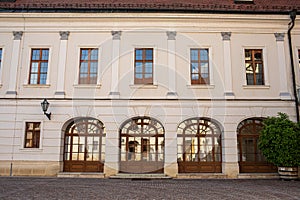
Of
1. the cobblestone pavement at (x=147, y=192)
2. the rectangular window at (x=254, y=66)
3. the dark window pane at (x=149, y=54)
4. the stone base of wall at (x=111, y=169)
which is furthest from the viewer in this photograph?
the dark window pane at (x=149, y=54)

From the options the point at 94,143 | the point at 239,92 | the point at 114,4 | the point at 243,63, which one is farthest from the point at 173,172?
the point at 114,4

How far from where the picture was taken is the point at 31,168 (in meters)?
13.5

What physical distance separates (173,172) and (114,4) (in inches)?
327

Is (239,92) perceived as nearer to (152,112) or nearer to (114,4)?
(152,112)

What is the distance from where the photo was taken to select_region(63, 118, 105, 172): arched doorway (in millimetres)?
A: 13938

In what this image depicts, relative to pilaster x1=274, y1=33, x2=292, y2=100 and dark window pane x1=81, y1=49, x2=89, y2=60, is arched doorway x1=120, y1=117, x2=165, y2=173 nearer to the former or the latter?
dark window pane x1=81, y1=49, x2=89, y2=60

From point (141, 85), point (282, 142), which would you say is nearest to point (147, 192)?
point (141, 85)

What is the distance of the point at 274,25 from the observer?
47.9ft

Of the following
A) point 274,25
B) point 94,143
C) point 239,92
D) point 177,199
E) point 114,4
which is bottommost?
point 177,199

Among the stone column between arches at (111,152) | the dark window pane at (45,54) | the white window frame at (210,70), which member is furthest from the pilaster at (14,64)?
the white window frame at (210,70)

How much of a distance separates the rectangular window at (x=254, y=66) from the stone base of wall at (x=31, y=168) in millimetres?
9731

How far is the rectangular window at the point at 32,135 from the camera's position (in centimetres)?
1382

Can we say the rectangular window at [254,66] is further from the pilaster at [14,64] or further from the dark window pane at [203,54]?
the pilaster at [14,64]

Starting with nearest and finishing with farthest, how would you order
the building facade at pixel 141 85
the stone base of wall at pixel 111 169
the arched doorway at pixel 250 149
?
the stone base of wall at pixel 111 169, the building facade at pixel 141 85, the arched doorway at pixel 250 149
